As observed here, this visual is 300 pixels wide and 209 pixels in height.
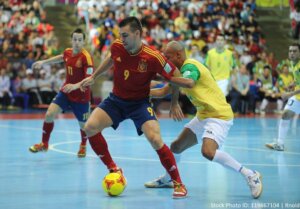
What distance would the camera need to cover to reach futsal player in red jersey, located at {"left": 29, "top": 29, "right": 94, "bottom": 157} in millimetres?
11984

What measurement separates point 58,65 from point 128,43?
16.2 m

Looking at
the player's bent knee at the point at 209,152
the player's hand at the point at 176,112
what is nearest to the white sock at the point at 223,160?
the player's bent knee at the point at 209,152

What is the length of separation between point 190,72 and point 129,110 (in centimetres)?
87

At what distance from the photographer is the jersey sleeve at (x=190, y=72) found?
8.32 meters

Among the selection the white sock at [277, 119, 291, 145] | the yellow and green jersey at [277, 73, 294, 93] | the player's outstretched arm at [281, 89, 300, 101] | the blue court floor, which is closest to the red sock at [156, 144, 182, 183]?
the blue court floor

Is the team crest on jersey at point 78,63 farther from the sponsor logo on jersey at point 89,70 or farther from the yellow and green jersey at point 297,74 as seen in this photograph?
the yellow and green jersey at point 297,74

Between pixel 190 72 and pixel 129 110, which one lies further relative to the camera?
pixel 129 110


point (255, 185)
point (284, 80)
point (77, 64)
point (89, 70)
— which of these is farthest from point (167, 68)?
point (284, 80)

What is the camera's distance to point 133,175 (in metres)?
10.0

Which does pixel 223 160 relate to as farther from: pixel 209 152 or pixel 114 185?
pixel 114 185

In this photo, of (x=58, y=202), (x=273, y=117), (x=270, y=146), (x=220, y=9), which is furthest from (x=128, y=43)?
(x=220, y=9)

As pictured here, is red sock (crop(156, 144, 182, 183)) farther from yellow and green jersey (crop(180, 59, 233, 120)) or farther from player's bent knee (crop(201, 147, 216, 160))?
yellow and green jersey (crop(180, 59, 233, 120))

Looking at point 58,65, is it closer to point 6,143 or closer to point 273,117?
point 273,117

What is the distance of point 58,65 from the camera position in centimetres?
2416
